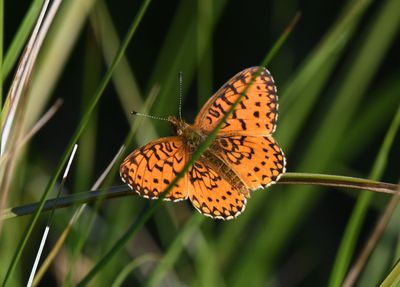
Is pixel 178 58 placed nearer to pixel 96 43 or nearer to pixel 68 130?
pixel 96 43

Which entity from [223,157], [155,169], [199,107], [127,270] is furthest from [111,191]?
[199,107]

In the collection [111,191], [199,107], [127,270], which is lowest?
[127,270]

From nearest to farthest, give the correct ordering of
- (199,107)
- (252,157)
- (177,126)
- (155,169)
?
(155,169)
(252,157)
(177,126)
(199,107)

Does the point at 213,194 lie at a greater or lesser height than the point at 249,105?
lesser

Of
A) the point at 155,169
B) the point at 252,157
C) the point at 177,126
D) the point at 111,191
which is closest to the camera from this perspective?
the point at 111,191

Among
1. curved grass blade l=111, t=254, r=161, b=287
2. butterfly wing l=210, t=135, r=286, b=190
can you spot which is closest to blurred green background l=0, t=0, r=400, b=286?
curved grass blade l=111, t=254, r=161, b=287

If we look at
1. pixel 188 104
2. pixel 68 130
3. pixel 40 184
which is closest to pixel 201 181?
pixel 40 184

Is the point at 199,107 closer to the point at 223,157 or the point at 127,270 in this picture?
the point at 223,157
